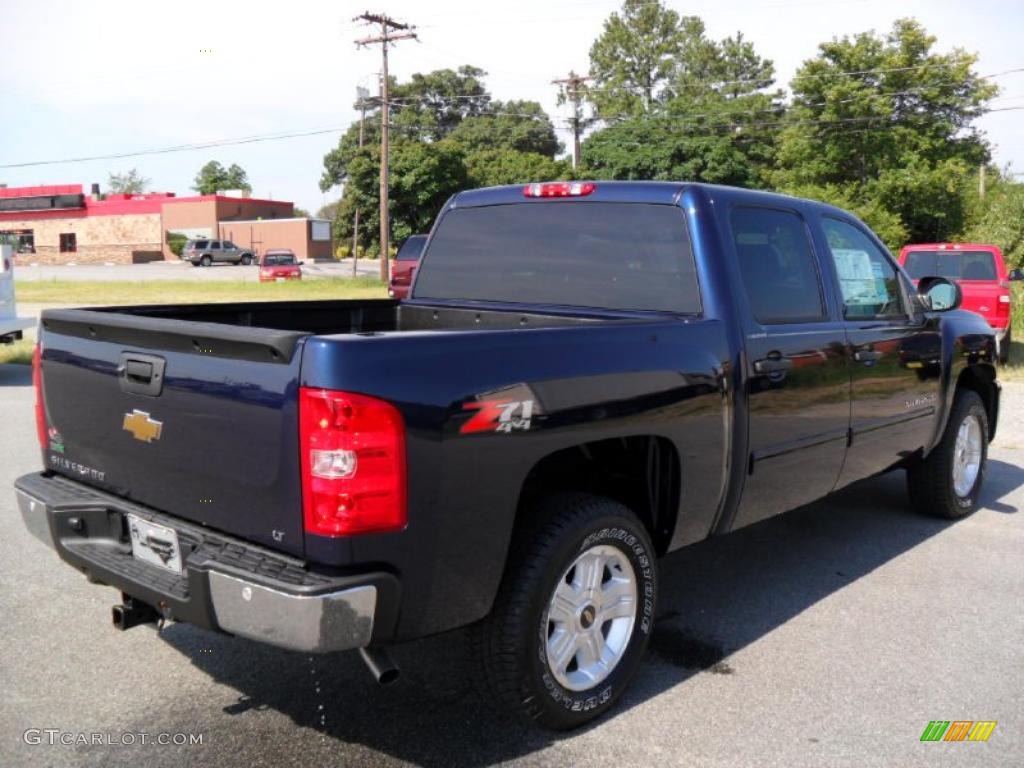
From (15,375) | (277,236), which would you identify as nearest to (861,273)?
(15,375)

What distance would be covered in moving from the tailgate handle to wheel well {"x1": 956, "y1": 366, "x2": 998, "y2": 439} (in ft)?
15.8

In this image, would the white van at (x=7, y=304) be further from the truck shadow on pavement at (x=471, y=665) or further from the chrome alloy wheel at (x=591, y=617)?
the chrome alloy wheel at (x=591, y=617)

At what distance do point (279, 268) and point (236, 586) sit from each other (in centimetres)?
4464

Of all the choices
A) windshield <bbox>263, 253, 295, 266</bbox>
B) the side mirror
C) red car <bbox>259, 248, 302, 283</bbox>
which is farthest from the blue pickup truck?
windshield <bbox>263, 253, 295, 266</bbox>

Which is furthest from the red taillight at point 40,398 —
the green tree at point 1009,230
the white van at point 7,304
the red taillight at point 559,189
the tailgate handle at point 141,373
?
the green tree at point 1009,230

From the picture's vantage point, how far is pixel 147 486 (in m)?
3.19

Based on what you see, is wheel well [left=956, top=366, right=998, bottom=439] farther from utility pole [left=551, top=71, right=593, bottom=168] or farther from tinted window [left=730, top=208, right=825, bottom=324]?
utility pole [left=551, top=71, right=593, bottom=168]

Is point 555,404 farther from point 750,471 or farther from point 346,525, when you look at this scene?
point 750,471

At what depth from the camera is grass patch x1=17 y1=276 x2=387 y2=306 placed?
29734 mm

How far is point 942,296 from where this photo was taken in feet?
18.4

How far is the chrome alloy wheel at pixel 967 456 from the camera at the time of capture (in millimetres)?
6102

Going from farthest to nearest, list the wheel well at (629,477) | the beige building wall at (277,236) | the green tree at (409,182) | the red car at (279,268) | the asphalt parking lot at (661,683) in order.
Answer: the beige building wall at (277,236) < the green tree at (409,182) < the red car at (279,268) < the wheel well at (629,477) < the asphalt parking lot at (661,683)

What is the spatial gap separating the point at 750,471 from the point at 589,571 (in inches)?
39.1

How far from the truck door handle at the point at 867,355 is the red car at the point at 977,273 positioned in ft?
30.8
